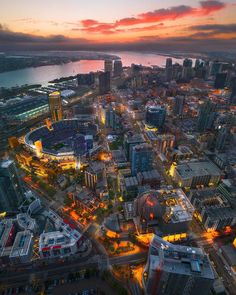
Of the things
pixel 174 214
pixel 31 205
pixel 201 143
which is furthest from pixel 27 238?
pixel 201 143

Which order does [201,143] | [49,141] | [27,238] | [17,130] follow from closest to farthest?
[27,238] → [201,143] → [49,141] → [17,130]

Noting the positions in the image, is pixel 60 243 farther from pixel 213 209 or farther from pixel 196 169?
pixel 196 169

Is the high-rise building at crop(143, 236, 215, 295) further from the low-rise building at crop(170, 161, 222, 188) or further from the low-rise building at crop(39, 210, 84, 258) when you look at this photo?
the low-rise building at crop(170, 161, 222, 188)

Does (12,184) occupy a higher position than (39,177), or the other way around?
(12,184)

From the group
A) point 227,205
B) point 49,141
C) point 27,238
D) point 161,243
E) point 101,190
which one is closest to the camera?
point 161,243

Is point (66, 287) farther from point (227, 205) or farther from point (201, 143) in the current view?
point (201, 143)

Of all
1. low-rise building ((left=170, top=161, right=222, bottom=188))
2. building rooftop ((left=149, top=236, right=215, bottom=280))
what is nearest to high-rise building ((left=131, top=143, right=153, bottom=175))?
low-rise building ((left=170, top=161, right=222, bottom=188))

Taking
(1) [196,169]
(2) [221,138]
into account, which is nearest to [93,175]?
(1) [196,169]
